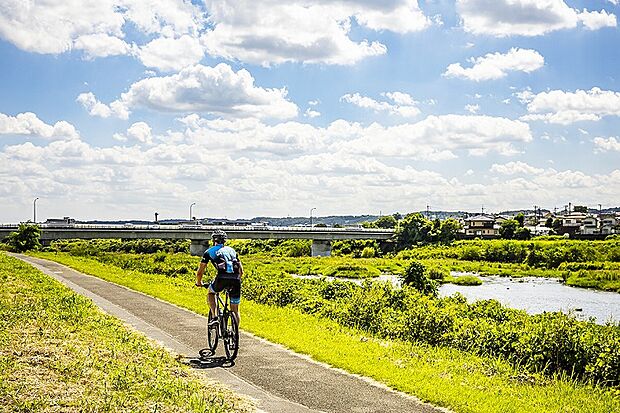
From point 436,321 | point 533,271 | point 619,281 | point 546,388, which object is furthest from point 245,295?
point 533,271

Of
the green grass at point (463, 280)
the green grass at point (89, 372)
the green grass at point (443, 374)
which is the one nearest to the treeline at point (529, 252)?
the green grass at point (463, 280)

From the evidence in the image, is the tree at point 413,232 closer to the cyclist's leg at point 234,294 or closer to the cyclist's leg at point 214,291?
the cyclist's leg at point 214,291

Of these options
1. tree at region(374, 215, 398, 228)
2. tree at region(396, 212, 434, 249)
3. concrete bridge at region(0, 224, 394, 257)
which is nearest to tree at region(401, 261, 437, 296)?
concrete bridge at region(0, 224, 394, 257)

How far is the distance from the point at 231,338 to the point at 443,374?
11.9ft

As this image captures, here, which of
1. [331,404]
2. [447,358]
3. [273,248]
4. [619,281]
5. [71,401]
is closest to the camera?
[71,401]

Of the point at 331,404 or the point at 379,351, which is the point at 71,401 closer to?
the point at 331,404

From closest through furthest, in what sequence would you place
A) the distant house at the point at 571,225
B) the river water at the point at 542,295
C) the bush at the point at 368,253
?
the river water at the point at 542,295, the bush at the point at 368,253, the distant house at the point at 571,225

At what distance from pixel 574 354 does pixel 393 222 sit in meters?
141

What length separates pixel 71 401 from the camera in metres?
8.50

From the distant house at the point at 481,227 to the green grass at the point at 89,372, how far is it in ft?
378

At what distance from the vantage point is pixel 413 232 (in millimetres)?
112375

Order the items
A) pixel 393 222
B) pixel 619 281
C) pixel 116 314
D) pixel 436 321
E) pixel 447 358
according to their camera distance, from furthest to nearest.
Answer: pixel 393 222 < pixel 619 281 < pixel 116 314 < pixel 436 321 < pixel 447 358

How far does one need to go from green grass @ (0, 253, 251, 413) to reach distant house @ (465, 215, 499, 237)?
11518cm

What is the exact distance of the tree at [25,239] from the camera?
78.9 meters
